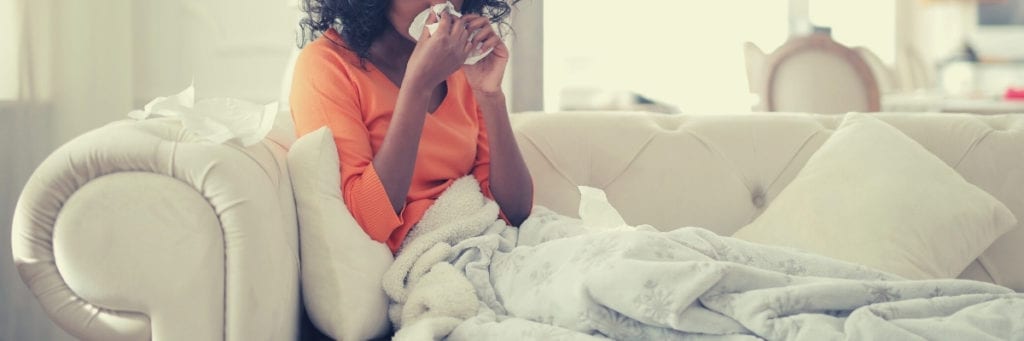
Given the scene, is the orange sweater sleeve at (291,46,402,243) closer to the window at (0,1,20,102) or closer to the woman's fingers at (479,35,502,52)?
the woman's fingers at (479,35,502,52)

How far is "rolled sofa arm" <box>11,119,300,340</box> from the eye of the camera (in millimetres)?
1166

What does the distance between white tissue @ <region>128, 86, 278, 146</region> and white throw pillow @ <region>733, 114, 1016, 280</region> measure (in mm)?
931

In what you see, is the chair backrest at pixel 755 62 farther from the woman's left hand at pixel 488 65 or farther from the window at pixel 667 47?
the woman's left hand at pixel 488 65

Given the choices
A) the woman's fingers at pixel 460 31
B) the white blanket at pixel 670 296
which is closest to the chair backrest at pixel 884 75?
the woman's fingers at pixel 460 31

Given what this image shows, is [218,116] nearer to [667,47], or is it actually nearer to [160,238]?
[160,238]

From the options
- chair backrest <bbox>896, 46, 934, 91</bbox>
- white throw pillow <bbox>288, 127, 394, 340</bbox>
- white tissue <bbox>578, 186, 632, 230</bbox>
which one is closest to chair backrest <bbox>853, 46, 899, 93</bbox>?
chair backrest <bbox>896, 46, 934, 91</bbox>

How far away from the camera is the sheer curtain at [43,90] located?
7.84ft

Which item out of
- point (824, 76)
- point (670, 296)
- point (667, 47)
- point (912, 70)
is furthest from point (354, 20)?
point (912, 70)

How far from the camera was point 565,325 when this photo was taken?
1.27 meters

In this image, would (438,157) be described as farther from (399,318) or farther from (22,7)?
(22,7)

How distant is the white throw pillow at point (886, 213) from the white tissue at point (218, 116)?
0.93 m

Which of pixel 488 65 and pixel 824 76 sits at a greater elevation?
pixel 488 65

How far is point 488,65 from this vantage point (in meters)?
1.75

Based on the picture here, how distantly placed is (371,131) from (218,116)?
0.36m
